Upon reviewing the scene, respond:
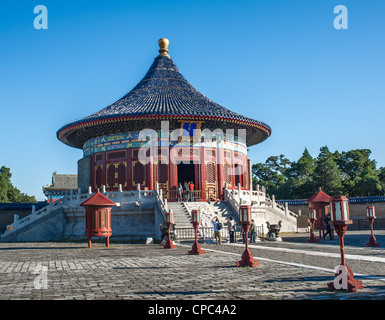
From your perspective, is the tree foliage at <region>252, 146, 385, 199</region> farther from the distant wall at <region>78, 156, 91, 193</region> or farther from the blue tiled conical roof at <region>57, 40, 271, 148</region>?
the distant wall at <region>78, 156, 91, 193</region>

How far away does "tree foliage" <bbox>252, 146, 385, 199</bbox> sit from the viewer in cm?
4685

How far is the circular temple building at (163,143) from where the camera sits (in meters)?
29.5

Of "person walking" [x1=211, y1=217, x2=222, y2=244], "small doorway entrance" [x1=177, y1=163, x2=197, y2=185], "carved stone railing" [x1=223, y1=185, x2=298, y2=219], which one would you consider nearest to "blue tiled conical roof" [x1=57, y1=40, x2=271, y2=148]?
"carved stone railing" [x1=223, y1=185, x2=298, y2=219]

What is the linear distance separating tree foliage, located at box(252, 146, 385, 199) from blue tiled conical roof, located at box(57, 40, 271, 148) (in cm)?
1460

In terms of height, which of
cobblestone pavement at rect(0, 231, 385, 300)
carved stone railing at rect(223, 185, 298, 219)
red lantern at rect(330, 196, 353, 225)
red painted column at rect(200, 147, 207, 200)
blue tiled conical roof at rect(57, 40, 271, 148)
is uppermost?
blue tiled conical roof at rect(57, 40, 271, 148)

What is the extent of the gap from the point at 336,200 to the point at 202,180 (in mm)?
21800

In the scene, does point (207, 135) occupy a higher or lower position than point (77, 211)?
higher

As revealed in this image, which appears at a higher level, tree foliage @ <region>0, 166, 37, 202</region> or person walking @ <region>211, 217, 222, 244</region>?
tree foliage @ <region>0, 166, 37, 202</region>

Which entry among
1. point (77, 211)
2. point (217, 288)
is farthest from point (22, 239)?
point (217, 288)

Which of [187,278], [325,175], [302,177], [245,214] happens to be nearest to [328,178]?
[325,175]

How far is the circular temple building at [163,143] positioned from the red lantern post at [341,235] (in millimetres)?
20917

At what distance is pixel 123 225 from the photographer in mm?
24984
